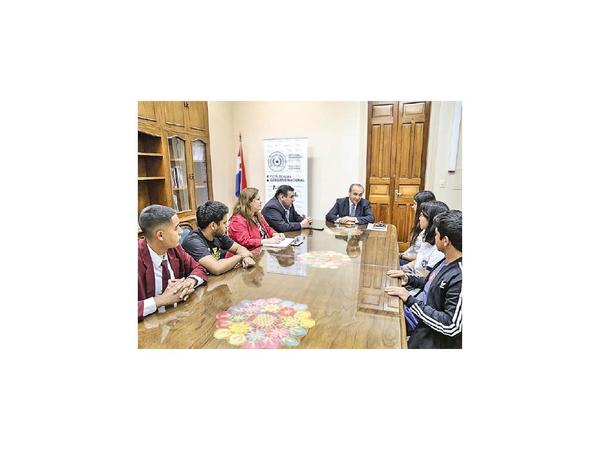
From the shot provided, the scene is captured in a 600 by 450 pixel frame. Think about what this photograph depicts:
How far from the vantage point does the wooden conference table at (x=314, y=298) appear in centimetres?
84

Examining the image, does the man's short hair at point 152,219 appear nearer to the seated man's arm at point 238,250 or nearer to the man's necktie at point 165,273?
the man's necktie at point 165,273

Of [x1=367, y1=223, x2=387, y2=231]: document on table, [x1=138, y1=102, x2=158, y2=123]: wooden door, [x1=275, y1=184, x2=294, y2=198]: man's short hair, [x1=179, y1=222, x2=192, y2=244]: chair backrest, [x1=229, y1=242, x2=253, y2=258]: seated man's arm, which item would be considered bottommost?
[x1=229, y1=242, x2=253, y2=258]: seated man's arm

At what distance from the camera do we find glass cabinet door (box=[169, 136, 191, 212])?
1.69 m

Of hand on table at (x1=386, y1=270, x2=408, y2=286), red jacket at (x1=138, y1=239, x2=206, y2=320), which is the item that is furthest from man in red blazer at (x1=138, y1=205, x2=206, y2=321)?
hand on table at (x1=386, y1=270, x2=408, y2=286)

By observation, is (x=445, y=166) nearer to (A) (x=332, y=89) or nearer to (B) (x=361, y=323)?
(A) (x=332, y=89)

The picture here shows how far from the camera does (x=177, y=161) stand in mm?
1993

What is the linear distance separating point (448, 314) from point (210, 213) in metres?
1.05

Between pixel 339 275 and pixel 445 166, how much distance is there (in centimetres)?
67

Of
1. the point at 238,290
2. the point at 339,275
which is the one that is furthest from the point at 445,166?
the point at 238,290

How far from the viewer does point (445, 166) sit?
129 cm

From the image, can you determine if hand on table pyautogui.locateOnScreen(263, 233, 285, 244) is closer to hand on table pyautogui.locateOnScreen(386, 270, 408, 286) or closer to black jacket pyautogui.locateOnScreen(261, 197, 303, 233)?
black jacket pyautogui.locateOnScreen(261, 197, 303, 233)

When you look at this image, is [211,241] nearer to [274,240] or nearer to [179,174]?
[274,240]

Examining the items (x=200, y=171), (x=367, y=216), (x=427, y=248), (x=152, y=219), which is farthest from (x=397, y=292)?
(x=367, y=216)

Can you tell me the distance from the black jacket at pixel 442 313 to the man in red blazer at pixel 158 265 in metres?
0.80
